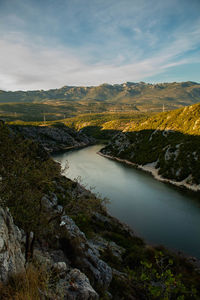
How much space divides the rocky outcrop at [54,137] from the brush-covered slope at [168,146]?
4341 cm

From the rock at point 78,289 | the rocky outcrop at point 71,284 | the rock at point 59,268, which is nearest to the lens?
the rocky outcrop at point 71,284

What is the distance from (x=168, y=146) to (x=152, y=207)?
116ft

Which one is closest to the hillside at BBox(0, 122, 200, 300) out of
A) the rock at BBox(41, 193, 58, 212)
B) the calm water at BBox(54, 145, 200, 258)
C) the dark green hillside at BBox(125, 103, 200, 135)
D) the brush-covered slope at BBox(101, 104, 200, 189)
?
the rock at BBox(41, 193, 58, 212)

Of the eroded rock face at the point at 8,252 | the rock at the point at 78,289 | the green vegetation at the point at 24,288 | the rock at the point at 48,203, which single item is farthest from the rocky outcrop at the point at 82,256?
the green vegetation at the point at 24,288

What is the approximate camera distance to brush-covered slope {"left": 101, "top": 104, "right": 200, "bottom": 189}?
53919mm

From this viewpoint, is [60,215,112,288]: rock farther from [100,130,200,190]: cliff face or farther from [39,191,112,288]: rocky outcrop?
[100,130,200,190]: cliff face

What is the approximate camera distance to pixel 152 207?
1548 inches

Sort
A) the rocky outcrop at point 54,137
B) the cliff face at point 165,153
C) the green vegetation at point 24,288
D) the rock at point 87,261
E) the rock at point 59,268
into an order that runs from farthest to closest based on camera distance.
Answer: the rocky outcrop at point 54,137, the cliff face at point 165,153, the rock at point 87,261, the rock at point 59,268, the green vegetation at point 24,288

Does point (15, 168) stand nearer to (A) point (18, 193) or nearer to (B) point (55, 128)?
(A) point (18, 193)

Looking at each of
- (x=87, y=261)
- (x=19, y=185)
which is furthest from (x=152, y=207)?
(x=19, y=185)

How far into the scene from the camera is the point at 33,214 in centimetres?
945

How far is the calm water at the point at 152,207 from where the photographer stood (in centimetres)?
2911

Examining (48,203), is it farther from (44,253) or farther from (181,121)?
(181,121)

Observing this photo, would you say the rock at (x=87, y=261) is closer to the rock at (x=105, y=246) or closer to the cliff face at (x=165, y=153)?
the rock at (x=105, y=246)
